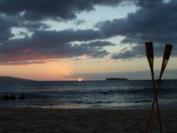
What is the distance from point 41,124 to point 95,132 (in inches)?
95.1

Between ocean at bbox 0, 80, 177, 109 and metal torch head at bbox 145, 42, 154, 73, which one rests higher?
metal torch head at bbox 145, 42, 154, 73

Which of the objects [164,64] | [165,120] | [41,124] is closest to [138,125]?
[165,120]

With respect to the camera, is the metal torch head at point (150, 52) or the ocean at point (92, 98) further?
the ocean at point (92, 98)

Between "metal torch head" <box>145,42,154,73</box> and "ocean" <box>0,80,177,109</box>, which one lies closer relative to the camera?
"metal torch head" <box>145,42,154,73</box>

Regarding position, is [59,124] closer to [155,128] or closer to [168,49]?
[155,128]

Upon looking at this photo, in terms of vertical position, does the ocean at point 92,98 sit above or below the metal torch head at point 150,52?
below

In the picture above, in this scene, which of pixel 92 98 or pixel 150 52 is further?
pixel 92 98

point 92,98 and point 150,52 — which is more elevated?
point 150,52

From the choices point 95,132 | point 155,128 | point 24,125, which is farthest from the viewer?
point 24,125

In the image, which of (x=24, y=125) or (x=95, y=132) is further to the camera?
(x=24, y=125)

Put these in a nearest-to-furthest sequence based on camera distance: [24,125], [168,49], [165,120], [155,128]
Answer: [168,49], [155,128], [24,125], [165,120]

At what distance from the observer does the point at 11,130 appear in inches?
420

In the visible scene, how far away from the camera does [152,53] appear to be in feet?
22.3

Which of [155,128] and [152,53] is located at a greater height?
[152,53]
